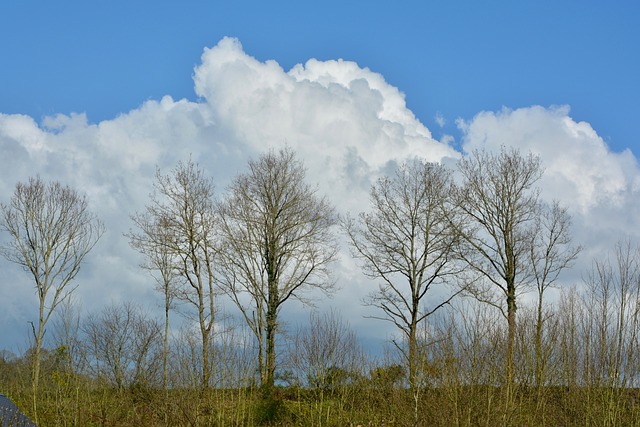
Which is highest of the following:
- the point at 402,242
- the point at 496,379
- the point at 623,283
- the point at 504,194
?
the point at 504,194

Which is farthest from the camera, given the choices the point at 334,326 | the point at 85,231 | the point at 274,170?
the point at 85,231

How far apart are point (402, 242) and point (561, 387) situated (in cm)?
875

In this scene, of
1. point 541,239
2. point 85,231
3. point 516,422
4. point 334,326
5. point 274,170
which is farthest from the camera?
point 85,231

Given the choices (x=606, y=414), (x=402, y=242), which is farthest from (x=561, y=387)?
(x=402, y=242)

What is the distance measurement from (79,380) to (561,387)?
14.8 meters

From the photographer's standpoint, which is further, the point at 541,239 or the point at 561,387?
the point at 541,239

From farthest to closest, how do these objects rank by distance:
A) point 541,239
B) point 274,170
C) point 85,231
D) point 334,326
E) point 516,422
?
point 85,231 < point 274,170 < point 541,239 < point 334,326 < point 516,422

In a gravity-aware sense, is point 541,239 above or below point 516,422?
above

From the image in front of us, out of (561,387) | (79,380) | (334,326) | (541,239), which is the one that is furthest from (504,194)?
(79,380)

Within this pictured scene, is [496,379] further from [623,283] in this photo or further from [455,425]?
[623,283]

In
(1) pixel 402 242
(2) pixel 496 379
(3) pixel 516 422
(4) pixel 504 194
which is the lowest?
(3) pixel 516 422

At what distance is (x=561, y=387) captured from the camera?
21828mm

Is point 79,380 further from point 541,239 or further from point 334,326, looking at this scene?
point 541,239

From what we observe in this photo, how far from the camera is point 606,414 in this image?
1850 centimetres
